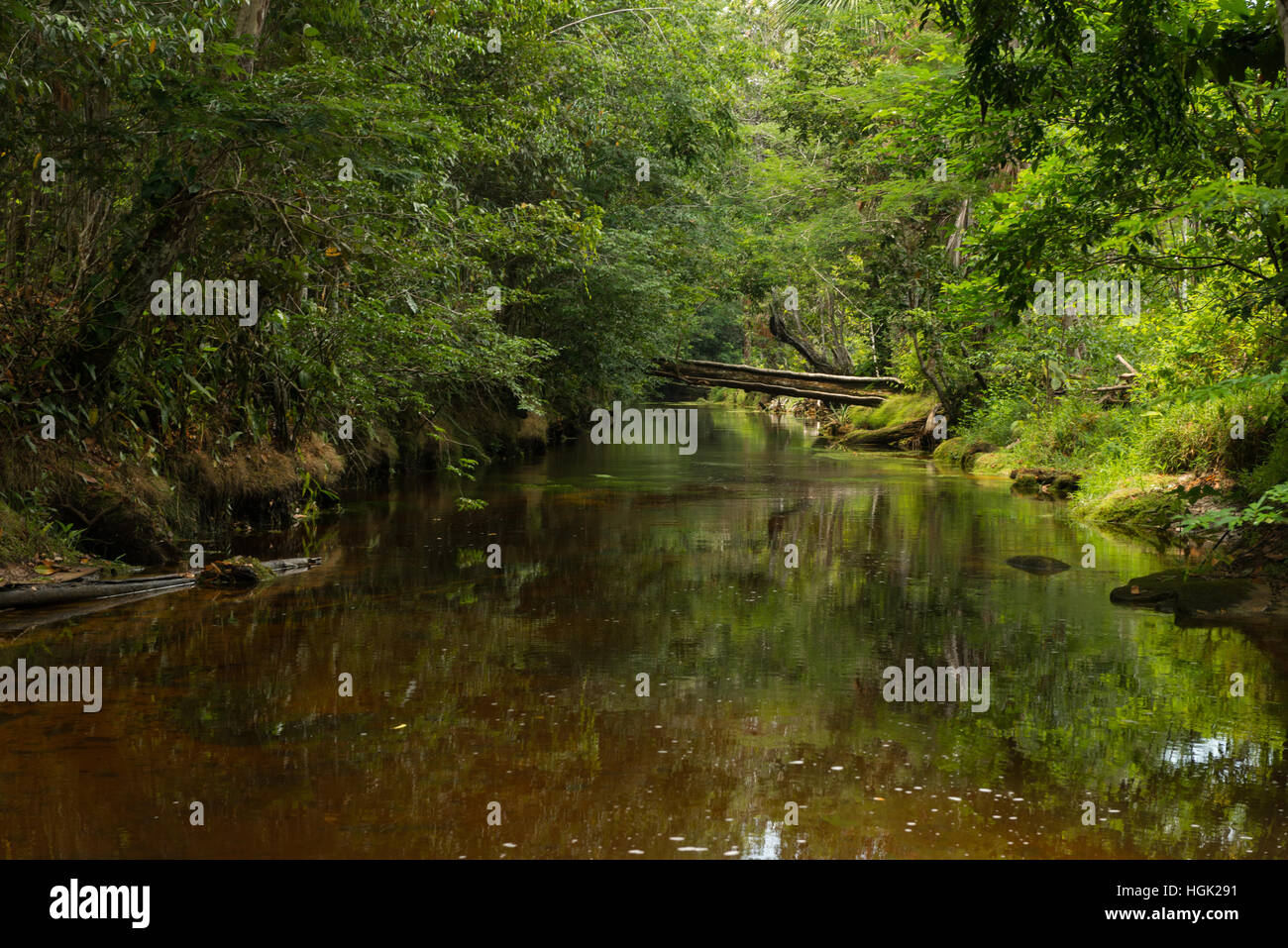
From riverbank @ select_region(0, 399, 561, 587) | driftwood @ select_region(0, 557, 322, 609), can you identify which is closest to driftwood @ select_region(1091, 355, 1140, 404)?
riverbank @ select_region(0, 399, 561, 587)

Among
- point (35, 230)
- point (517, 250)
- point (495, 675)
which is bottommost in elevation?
point (495, 675)

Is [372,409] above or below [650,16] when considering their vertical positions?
below

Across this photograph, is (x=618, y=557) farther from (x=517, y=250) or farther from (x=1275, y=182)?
(x=1275, y=182)

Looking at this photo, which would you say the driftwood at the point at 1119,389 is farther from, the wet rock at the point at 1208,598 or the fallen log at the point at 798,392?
the fallen log at the point at 798,392

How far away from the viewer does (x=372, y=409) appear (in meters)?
12.2

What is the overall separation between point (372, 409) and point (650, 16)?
9985 millimetres

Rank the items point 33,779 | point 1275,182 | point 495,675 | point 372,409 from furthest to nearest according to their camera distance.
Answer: point 372,409 → point 1275,182 → point 495,675 → point 33,779

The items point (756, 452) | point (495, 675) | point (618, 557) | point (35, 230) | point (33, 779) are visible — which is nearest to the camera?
point (33, 779)

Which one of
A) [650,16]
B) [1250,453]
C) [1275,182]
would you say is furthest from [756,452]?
[1275,182]

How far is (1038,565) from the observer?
31.7 feet

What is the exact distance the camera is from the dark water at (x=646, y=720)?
3984mm

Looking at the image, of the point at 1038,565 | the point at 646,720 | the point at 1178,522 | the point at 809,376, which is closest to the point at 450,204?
the point at 1038,565

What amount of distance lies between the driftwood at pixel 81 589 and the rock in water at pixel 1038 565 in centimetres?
661

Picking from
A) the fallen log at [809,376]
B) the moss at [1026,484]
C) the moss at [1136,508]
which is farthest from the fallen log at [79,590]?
the fallen log at [809,376]
